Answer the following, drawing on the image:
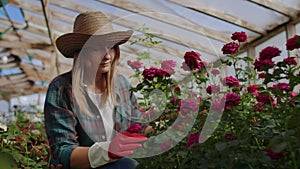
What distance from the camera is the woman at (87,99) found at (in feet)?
3.94

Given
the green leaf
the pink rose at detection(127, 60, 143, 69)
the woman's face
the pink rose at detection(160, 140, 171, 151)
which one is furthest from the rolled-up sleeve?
the green leaf

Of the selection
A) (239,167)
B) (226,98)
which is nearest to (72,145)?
(226,98)

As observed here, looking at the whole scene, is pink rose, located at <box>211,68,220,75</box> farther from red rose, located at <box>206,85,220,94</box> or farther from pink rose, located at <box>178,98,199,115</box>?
pink rose, located at <box>178,98,199,115</box>

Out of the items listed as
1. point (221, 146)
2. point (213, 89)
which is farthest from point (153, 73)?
point (221, 146)

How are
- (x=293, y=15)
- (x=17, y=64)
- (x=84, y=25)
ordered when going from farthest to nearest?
1. (x=17, y=64)
2. (x=293, y=15)
3. (x=84, y=25)

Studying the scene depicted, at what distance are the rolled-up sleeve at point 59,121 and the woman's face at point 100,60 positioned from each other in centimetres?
11

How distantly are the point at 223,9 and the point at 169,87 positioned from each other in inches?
124

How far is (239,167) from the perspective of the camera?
0.72 m

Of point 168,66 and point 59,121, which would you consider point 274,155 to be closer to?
point 168,66

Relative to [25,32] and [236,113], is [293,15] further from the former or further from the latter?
[25,32]

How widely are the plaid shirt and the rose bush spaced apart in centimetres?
17

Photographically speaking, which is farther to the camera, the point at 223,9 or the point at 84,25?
the point at 223,9

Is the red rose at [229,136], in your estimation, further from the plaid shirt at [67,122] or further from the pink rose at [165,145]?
the plaid shirt at [67,122]

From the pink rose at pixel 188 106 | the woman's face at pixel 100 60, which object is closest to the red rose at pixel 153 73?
the pink rose at pixel 188 106
